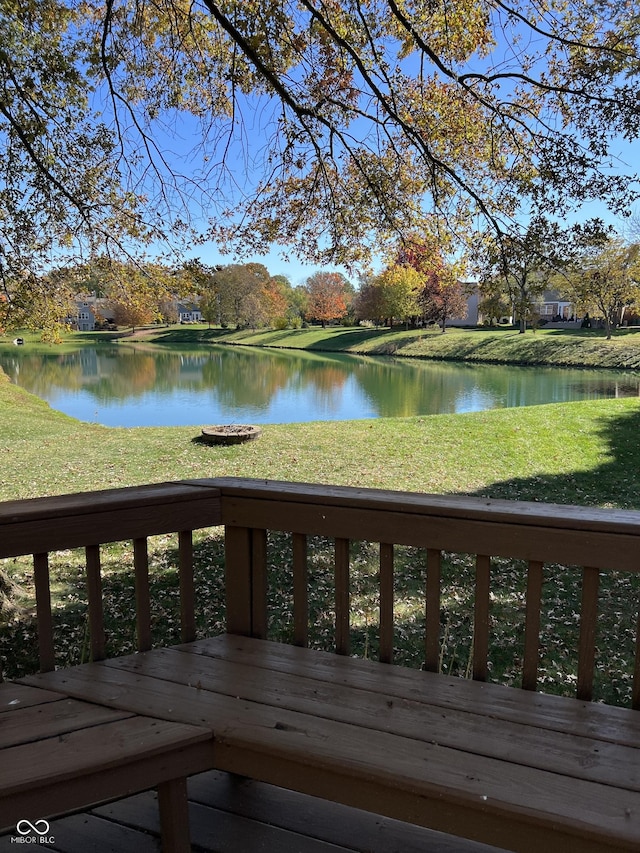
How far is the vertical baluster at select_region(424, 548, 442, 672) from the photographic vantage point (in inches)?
63.2

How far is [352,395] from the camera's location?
18.6 metres

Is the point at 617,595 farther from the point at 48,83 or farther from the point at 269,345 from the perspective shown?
the point at 269,345

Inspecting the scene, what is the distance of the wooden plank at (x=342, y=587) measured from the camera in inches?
66.4

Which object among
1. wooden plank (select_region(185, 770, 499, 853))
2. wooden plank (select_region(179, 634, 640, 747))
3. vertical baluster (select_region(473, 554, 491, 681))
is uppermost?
vertical baluster (select_region(473, 554, 491, 681))

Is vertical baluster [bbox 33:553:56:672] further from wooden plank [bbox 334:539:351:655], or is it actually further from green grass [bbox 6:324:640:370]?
green grass [bbox 6:324:640:370]

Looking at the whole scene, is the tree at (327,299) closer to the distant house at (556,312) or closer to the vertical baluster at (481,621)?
the distant house at (556,312)

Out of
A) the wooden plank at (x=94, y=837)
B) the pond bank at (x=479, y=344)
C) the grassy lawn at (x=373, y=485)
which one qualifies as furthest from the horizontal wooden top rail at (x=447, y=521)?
the pond bank at (x=479, y=344)

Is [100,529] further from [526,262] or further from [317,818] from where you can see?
[526,262]

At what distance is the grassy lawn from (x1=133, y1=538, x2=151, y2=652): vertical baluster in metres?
1.71

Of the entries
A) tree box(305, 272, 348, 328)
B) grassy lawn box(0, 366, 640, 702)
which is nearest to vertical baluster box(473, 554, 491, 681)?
grassy lawn box(0, 366, 640, 702)

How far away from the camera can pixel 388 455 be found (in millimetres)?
8617

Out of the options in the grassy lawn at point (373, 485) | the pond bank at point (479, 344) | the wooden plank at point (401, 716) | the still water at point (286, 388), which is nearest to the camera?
the wooden plank at point (401, 716)

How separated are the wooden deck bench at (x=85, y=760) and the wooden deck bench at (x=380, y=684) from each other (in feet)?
0.11

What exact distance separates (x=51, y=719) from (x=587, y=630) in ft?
4.55
